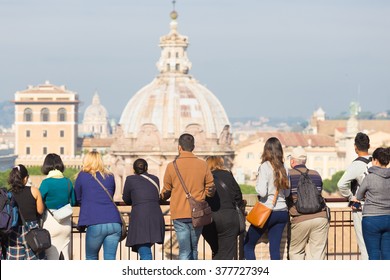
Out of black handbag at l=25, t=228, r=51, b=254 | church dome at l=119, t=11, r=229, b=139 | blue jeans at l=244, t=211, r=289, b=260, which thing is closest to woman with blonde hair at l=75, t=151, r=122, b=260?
black handbag at l=25, t=228, r=51, b=254

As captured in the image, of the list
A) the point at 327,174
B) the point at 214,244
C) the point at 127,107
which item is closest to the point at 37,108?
the point at 327,174

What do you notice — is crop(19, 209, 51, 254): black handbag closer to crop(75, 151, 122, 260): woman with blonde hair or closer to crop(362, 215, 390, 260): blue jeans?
crop(75, 151, 122, 260): woman with blonde hair

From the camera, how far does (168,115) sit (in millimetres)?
69375

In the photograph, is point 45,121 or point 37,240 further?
point 45,121

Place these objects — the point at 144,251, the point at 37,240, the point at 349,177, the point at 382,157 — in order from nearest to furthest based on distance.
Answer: the point at 37,240 < the point at 382,157 < the point at 144,251 < the point at 349,177

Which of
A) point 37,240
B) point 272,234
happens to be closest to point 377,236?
point 272,234

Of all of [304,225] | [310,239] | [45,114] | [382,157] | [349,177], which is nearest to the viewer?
[382,157]

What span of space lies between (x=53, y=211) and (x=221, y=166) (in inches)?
79.8

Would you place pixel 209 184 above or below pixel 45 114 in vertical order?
below

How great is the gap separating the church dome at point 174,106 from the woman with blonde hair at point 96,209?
2026 inches

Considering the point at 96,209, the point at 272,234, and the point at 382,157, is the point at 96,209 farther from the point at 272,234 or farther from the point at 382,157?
the point at 382,157

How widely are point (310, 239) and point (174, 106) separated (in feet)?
171

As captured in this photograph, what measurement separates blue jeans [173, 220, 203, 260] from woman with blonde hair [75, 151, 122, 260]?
66 cm

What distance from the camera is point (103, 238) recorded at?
16922 mm
